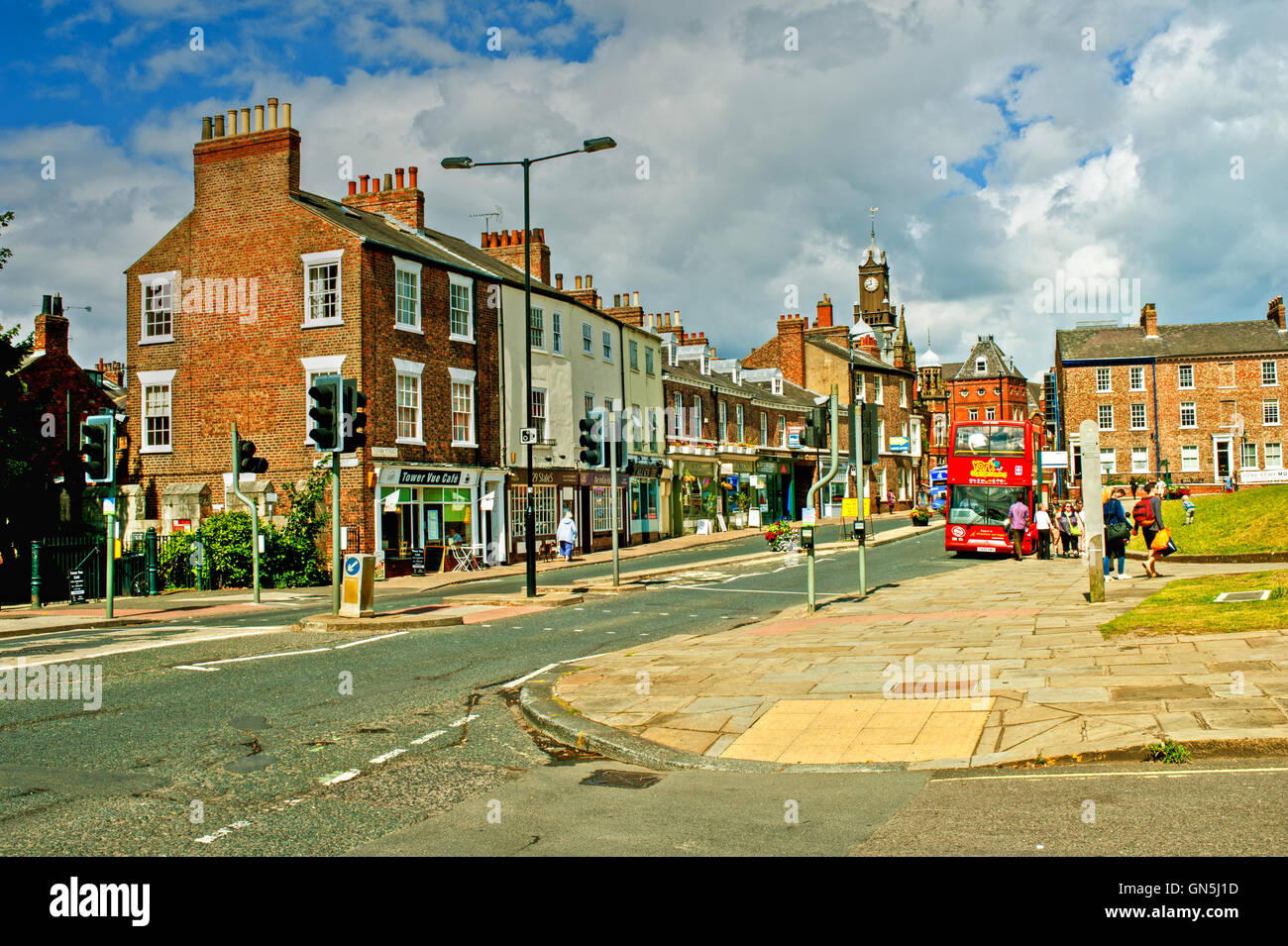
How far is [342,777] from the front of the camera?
6.75 m

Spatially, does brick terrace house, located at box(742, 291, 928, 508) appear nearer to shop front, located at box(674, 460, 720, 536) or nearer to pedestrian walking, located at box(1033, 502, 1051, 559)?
shop front, located at box(674, 460, 720, 536)

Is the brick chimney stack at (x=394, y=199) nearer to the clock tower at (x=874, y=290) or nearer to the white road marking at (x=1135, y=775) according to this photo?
the white road marking at (x=1135, y=775)

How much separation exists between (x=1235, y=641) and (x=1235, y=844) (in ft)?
19.8

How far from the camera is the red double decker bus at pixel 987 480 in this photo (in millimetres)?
→ 32531

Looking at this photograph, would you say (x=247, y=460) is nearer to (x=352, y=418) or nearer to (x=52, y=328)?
(x=352, y=418)

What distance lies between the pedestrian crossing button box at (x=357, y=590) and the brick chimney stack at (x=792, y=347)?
2375 inches

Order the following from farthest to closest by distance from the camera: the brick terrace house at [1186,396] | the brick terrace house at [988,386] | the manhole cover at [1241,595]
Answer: the brick terrace house at [988,386], the brick terrace house at [1186,396], the manhole cover at [1241,595]

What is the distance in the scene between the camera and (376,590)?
24.5m

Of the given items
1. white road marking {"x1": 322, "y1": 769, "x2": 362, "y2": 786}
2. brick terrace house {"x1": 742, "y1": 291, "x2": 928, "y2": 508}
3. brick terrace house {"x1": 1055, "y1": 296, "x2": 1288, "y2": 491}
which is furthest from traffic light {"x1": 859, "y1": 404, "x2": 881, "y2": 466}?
brick terrace house {"x1": 1055, "y1": 296, "x2": 1288, "y2": 491}

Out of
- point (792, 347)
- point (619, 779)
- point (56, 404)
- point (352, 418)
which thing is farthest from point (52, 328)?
point (792, 347)

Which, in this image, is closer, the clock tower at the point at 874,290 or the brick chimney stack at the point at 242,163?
the brick chimney stack at the point at 242,163

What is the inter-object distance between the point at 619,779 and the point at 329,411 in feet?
33.3

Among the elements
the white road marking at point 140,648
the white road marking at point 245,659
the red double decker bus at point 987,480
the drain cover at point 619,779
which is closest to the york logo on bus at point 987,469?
the red double decker bus at point 987,480
